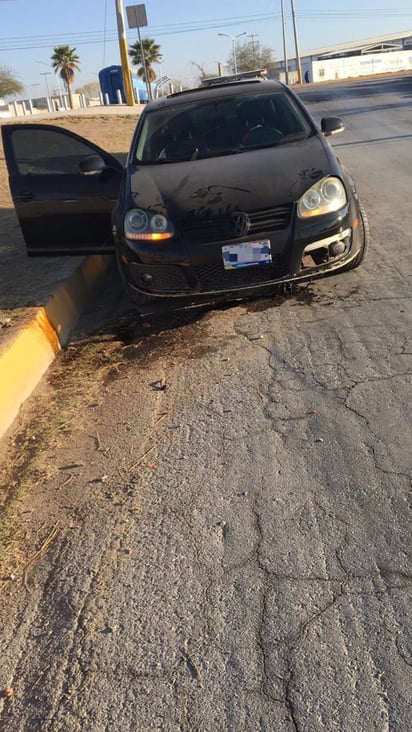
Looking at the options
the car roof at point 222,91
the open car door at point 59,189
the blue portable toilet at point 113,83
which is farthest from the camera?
the blue portable toilet at point 113,83

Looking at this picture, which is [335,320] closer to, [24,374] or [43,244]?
[24,374]

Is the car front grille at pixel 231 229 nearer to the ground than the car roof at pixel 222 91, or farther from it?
nearer to the ground

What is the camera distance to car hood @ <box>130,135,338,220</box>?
14.8ft

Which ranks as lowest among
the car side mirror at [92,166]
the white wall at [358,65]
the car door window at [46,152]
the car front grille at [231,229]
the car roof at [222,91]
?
the car front grille at [231,229]

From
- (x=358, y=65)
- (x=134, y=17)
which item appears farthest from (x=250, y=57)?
(x=134, y=17)

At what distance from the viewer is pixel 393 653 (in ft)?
6.51

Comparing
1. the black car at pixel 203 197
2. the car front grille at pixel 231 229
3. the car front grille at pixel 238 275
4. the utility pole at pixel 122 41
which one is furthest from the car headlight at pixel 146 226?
the utility pole at pixel 122 41

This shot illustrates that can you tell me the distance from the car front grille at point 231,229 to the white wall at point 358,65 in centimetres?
6978

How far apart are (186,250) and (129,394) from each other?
1.16 m

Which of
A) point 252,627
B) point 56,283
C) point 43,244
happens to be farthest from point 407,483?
point 43,244

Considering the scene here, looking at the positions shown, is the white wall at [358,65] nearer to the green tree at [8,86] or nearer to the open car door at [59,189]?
the green tree at [8,86]

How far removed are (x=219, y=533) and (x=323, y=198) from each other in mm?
2825

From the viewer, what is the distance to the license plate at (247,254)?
442 cm

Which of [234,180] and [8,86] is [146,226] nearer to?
[234,180]
